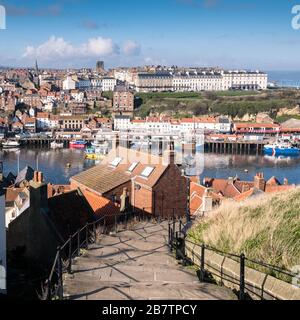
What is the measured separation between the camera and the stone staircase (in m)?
3.08

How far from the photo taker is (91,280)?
3.46 metres

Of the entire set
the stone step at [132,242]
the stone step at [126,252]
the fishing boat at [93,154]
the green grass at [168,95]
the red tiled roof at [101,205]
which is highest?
the green grass at [168,95]

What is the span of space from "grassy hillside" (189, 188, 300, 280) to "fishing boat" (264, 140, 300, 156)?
109 ft

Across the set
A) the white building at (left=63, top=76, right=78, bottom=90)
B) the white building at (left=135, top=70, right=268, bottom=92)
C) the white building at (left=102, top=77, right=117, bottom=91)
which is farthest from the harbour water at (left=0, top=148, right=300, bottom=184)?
the white building at (left=102, top=77, right=117, bottom=91)

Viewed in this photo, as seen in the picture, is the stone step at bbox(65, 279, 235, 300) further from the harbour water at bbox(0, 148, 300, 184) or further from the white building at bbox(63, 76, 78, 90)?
the white building at bbox(63, 76, 78, 90)

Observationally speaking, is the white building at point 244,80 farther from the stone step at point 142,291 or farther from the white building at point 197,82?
the stone step at point 142,291

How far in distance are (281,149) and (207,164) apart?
8064 mm

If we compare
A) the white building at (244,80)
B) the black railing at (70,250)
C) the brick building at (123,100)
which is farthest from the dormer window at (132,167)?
the white building at (244,80)

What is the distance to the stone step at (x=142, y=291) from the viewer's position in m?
3.02
